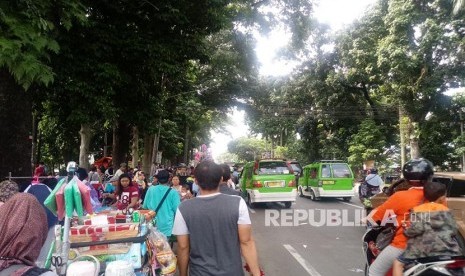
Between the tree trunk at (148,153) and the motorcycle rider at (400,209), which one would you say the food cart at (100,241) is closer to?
the motorcycle rider at (400,209)

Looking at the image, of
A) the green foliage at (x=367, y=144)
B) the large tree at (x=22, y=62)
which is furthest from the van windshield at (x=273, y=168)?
the green foliage at (x=367, y=144)

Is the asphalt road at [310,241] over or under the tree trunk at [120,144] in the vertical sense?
under

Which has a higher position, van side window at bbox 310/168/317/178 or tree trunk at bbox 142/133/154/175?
tree trunk at bbox 142/133/154/175

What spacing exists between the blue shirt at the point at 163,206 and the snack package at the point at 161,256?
4.66ft

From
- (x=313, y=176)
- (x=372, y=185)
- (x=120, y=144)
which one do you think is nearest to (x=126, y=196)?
(x=372, y=185)

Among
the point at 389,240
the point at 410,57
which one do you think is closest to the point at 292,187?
the point at 389,240

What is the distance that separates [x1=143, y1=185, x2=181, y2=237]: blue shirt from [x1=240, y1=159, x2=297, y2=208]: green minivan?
9173 millimetres

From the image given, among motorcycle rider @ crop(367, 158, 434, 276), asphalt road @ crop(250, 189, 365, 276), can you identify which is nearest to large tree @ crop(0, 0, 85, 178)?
motorcycle rider @ crop(367, 158, 434, 276)

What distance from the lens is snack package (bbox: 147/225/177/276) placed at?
5.05 metres

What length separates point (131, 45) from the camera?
36.5 ft

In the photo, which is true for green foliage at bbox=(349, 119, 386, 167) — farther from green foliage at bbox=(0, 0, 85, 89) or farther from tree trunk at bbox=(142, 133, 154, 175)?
green foliage at bbox=(0, 0, 85, 89)

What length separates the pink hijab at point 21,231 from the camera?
2225 mm

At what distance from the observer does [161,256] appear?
16.8 ft

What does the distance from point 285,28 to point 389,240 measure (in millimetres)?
15686
